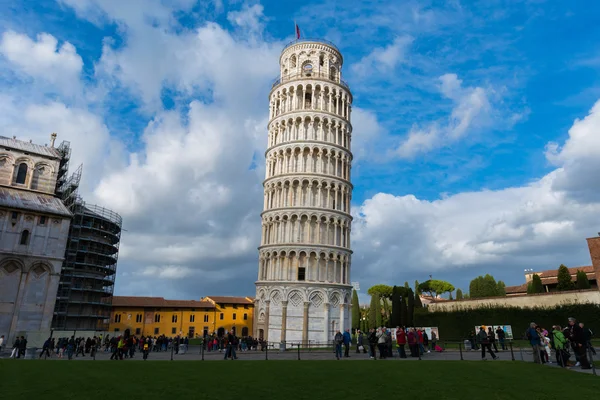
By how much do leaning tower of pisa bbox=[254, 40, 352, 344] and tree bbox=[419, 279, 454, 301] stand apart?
5317 centimetres

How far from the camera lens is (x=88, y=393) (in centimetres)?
1027

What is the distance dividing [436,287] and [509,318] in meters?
58.1

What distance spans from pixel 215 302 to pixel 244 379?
6999cm

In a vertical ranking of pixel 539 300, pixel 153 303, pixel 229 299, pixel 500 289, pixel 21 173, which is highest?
pixel 21 173

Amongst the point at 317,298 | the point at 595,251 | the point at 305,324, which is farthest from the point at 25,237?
the point at 595,251

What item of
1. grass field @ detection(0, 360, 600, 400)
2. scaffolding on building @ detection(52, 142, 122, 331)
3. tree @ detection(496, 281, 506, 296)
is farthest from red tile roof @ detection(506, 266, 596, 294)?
scaffolding on building @ detection(52, 142, 122, 331)

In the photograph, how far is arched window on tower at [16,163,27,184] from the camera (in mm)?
46000

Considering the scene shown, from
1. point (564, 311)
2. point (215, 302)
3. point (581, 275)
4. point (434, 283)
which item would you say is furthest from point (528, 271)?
point (215, 302)

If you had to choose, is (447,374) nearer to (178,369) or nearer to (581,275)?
(178,369)

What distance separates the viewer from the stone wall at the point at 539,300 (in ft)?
124

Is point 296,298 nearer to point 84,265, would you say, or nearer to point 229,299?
point 84,265

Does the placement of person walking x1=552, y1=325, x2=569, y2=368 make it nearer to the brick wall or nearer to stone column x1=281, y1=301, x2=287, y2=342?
the brick wall

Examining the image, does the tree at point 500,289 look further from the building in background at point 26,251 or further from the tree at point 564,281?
the building in background at point 26,251

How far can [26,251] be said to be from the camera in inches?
1575
